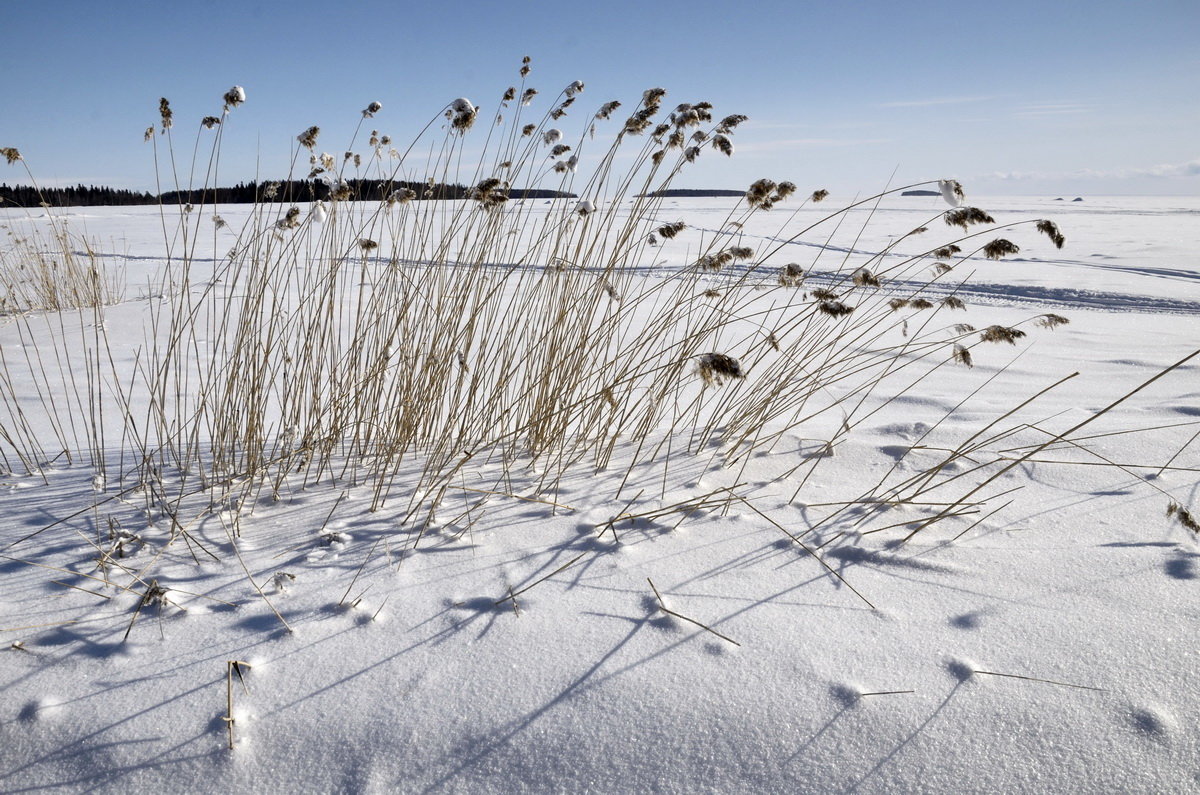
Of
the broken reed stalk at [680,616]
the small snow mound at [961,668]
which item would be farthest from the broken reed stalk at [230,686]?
the small snow mound at [961,668]

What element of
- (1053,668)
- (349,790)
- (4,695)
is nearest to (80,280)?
(4,695)

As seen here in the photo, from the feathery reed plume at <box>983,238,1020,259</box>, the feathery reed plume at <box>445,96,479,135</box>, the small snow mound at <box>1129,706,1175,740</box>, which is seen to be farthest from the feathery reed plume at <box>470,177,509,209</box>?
the small snow mound at <box>1129,706,1175,740</box>

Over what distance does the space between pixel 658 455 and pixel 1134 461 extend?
1.35 metres

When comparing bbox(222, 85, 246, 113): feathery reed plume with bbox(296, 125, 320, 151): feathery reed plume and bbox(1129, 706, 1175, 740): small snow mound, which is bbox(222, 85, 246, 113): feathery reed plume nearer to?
bbox(296, 125, 320, 151): feathery reed plume

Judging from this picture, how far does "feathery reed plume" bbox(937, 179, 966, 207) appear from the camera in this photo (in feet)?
5.27

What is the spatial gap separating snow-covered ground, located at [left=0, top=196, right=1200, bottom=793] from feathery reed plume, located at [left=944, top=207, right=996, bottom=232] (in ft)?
2.13

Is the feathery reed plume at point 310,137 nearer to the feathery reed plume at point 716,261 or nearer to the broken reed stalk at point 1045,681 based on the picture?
the feathery reed plume at point 716,261

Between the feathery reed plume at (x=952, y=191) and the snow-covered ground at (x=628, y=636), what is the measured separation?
70cm

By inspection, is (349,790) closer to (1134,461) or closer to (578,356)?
(578,356)

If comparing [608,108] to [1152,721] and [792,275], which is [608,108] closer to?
[792,275]

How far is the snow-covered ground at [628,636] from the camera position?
0.97 m

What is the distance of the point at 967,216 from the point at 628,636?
117 centimetres

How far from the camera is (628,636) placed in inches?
47.9

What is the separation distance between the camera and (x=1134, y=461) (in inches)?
77.9
